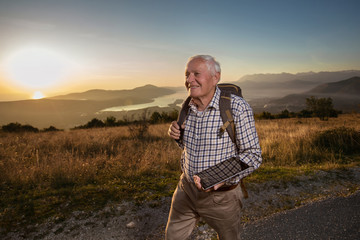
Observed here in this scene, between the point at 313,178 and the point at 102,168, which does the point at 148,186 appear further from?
the point at 313,178

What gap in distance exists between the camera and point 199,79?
1.79 meters

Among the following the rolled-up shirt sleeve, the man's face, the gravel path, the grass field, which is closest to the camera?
the rolled-up shirt sleeve

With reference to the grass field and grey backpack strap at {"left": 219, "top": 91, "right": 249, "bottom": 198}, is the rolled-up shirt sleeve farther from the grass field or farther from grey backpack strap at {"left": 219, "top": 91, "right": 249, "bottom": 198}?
the grass field

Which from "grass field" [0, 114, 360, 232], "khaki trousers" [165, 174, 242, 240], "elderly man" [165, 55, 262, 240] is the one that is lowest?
"grass field" [0, 114, 360, 232]

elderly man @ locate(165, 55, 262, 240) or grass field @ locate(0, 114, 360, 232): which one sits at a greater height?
elderly man @ locate(165, 55, 262, 240)

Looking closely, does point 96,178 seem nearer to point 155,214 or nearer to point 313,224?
point 155,214

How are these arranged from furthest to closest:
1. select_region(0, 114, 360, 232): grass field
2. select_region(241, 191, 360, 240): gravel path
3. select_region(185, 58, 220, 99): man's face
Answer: select_region(0, 114, 360, 232): grass field → select_region(241, 191, 360, 240): gravel path → select_region(185, 58, 220, 99): man's face

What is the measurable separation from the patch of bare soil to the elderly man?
57.2 inches

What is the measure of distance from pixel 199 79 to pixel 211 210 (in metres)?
1.20

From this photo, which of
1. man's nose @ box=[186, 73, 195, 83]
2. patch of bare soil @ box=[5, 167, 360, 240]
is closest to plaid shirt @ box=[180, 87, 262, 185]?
man's nose @ box=[186, 73, 195, 83]

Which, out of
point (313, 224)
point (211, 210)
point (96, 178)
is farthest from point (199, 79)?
point (96, 178)

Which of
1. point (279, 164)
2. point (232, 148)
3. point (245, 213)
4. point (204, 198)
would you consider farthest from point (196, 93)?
→ point (279, 164)

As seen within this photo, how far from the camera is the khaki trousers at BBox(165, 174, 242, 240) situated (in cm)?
180

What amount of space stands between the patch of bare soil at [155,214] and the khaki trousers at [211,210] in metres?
1.22
